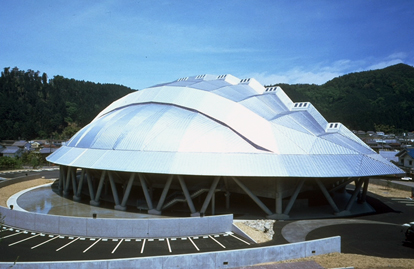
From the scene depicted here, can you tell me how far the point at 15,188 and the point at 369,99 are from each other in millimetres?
174391

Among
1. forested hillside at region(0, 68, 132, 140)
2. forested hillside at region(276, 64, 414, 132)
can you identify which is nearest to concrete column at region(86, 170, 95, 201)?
forested hillside at region(0, 68, 132, 140)

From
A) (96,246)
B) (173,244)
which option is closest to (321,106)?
(173,244)

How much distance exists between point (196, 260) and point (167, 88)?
2717 centimetres

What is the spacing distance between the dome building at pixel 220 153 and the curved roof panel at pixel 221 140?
0.30 ft

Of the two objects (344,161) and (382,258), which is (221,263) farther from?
(344,161)

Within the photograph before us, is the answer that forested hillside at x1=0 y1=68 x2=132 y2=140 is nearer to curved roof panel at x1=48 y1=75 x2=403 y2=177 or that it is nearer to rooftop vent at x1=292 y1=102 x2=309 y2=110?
curved roof panel at x1=48 y1=75 x2=403 y2=177

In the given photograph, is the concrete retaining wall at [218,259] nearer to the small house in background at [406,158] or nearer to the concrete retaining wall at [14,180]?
the concrete retaining wall at [14,180]

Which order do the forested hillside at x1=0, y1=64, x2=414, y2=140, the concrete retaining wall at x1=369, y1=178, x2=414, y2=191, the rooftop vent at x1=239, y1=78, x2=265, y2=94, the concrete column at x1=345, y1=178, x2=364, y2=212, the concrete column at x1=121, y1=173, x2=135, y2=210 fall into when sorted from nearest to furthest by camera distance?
the concrete column at x1=121, y1=173, x2=135, y2=210, the concrete column at x1=345, y1=178, x2=364, y2=212, the rooftop vent at x1=239, y1=78, x2=265, y2=94, the concrete retaining wall at x1=369, y1=178, x2=414, y2=191, the forested hillside at x1=0, y1=64, x2=414, y2=140

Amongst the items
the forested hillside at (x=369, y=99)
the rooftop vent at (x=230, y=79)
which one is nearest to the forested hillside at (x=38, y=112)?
the forested hillside at (x=369, y=99)

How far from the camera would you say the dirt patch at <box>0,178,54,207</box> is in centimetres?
3903

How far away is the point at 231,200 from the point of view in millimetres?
35719

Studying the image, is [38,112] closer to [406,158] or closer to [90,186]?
[90,186]

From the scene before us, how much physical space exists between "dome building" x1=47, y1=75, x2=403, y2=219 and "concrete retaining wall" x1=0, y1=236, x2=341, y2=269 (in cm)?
803

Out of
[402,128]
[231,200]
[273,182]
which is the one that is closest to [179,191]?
[231,200]
